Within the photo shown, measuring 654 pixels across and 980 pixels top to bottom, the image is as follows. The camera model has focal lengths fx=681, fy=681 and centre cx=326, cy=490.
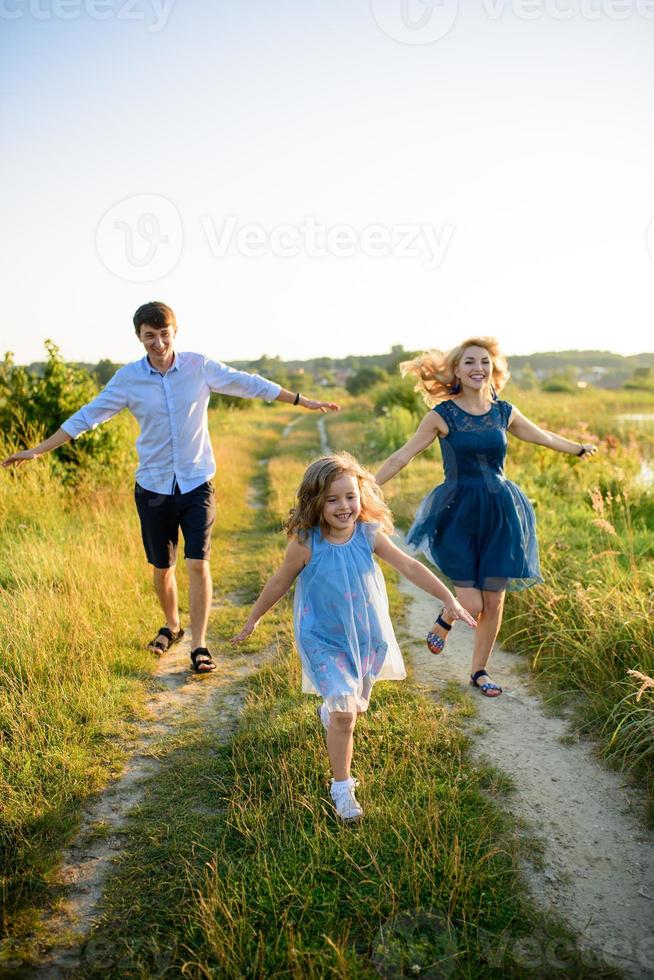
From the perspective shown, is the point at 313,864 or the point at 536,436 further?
the point at 536,436

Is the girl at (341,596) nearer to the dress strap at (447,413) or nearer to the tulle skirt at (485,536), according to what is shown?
the tulle skirt at (485,536)

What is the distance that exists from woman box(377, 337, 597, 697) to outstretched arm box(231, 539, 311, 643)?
1.22 metres

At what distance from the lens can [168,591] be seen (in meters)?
4.93

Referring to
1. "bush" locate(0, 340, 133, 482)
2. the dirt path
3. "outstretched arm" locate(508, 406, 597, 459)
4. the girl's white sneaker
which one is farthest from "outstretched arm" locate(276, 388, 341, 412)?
"bush" locate(0, 340, 133, 482)

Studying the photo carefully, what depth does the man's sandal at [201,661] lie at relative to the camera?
4.68 metres

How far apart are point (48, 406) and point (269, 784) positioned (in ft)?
23.5

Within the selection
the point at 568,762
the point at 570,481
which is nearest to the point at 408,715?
the point at 568,762

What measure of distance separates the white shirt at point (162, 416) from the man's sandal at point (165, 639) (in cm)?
114

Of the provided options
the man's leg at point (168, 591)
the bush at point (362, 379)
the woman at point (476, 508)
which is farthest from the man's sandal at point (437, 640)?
the bush at point (362, 379)

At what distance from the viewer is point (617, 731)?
→ 352 cm

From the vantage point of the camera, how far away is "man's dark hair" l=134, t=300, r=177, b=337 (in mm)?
4375

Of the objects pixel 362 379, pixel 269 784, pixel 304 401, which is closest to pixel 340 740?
pixel 269 784

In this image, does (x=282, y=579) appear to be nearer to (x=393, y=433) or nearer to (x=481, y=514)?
(x=481, y=514)

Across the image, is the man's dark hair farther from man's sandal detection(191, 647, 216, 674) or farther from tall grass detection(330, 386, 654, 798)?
tall grass detection(330, 386, 654, 798)
